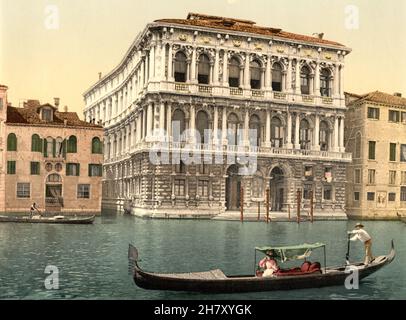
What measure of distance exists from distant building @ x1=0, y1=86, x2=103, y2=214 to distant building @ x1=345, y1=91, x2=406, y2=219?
423 inches

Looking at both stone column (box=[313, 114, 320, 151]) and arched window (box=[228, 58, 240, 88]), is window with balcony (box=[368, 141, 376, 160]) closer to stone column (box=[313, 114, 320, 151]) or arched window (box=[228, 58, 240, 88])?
stone column (box=[313, 114, 320, 151])

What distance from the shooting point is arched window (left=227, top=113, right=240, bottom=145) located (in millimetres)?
25925

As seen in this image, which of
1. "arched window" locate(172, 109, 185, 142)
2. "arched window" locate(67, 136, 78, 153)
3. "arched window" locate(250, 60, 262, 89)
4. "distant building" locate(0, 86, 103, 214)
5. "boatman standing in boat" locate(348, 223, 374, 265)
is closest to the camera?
"boatman standing in boat" locate(348, 223, 374, 265)

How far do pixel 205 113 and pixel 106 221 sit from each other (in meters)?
7.65

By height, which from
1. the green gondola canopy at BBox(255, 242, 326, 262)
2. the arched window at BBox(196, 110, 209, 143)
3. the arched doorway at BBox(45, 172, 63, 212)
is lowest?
the green gondola canopy at BBox(255, 242, 326, 262)

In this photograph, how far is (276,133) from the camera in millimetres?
28766

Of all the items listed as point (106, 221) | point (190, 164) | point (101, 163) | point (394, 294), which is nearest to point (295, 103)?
point (190, 164)

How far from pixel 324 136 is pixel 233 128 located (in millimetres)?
5249

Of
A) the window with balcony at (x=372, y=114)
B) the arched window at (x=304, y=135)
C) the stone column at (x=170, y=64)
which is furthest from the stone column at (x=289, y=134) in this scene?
the stone column at (x=170, y=64)

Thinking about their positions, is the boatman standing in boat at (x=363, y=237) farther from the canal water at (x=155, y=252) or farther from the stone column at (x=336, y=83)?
the stone column at (x=336, y=83)

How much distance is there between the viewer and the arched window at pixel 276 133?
2828 centimetres

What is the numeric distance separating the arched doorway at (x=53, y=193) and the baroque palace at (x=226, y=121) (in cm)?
195

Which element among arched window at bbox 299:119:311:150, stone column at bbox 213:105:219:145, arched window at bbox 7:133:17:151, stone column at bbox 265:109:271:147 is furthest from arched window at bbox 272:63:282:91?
arched window at bbox 7:133:17:151

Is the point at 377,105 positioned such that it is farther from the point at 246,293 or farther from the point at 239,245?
the point at 246,293
